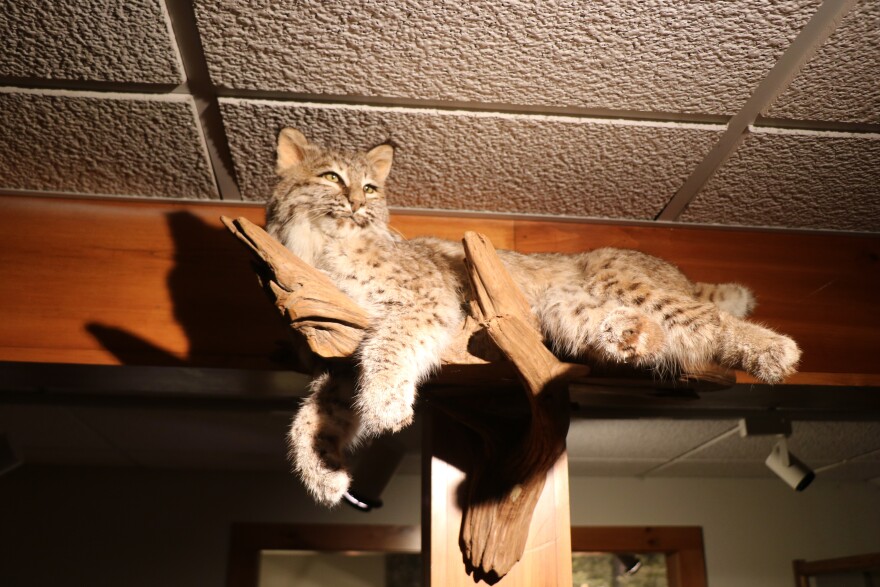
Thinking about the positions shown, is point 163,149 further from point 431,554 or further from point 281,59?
point 431,554

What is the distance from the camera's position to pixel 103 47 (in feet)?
4.74

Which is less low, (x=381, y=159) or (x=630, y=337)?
(x=381, y=159)

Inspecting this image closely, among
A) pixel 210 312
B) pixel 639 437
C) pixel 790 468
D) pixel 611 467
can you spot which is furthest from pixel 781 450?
pixel 210 312

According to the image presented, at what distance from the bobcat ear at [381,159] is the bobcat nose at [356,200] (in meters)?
0.12

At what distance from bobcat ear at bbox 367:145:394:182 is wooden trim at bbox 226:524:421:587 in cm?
302

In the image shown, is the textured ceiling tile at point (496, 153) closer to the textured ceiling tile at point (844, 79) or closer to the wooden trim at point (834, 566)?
the textured ceiling tile at point (844, 79)

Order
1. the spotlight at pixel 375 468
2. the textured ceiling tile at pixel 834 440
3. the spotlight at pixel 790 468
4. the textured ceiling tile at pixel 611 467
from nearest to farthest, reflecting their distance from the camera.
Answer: the spotlight at pixel 790 468 < the spotlight at pixel 375 468 < the textured ceiling tile at pixel 834 440 < the textured ceiling tile at pixel 611 467

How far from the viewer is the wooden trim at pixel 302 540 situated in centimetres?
403

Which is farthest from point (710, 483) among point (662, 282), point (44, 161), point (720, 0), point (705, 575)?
point (44, 161)

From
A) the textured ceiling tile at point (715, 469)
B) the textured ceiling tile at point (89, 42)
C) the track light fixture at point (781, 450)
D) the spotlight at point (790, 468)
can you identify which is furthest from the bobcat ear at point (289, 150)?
the textured ceiling tile at point (715, 469)

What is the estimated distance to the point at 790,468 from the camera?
9.22ft

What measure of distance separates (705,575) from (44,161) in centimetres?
430

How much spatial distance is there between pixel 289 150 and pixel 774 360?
119cm

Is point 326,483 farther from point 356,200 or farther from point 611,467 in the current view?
point 611,467
